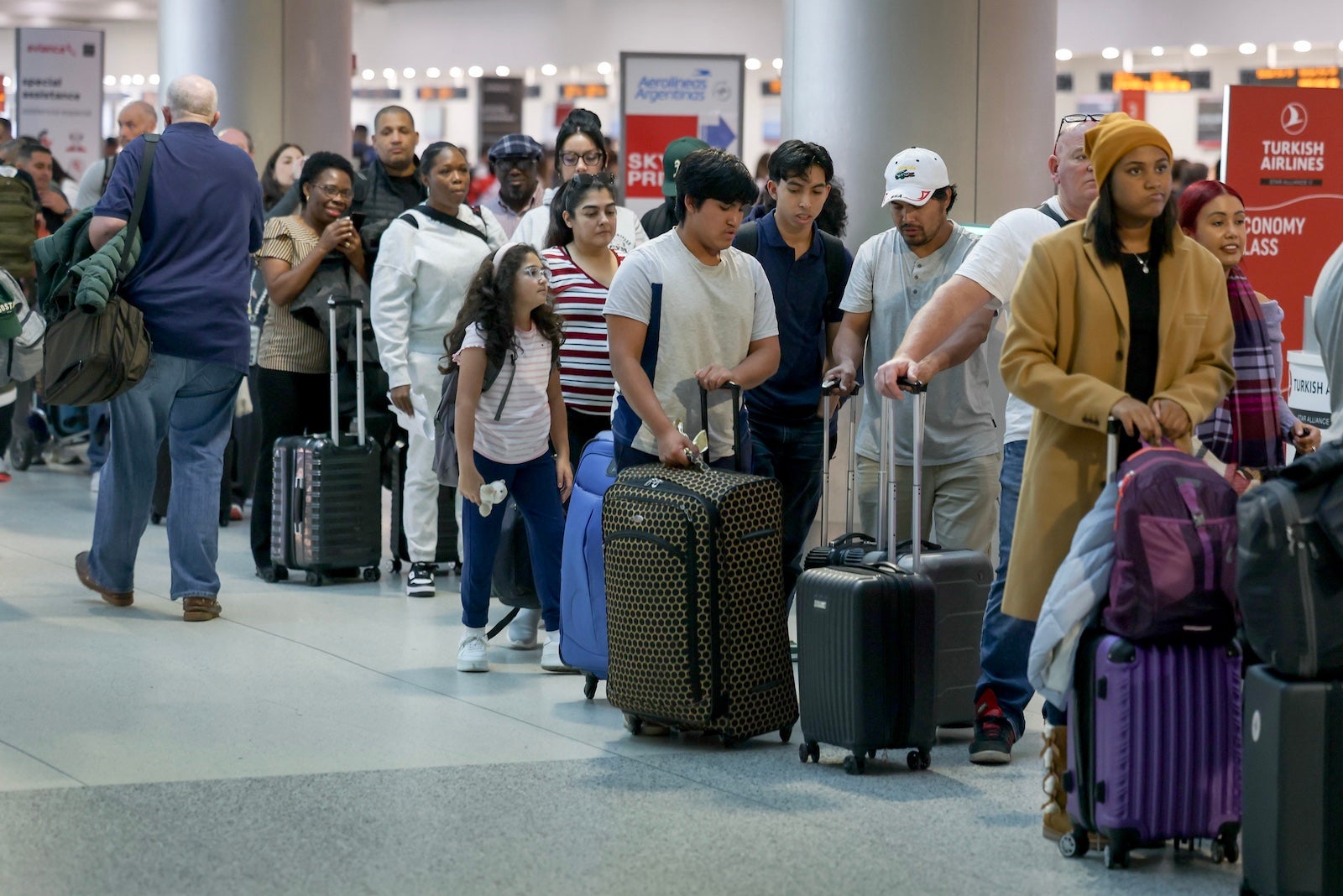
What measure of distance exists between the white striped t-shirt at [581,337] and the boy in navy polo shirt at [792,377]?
0.73 m

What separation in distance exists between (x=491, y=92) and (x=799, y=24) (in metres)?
13.2

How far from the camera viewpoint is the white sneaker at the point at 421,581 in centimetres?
727

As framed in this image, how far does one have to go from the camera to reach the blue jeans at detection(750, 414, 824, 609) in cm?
549

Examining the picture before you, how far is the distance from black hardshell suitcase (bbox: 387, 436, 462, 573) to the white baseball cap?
3.05 m

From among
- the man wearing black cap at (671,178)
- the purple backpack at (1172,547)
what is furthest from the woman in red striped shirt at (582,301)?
the purple backpack at (1172,547)

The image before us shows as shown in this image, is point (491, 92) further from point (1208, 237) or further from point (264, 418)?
point (1208, 237)

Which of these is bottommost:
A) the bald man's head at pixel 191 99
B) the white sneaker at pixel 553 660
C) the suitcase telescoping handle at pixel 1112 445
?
the white sneaker at pixel 553 660

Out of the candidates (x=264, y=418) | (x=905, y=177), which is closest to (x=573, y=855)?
(x=905, y=177)

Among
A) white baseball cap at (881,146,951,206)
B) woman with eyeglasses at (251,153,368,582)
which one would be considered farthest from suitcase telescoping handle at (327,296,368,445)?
white baseball cap at (881,146,951,206)

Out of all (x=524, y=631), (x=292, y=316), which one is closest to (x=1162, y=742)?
(x=524, y=631)

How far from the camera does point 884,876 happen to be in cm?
372

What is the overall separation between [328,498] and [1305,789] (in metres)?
4.82

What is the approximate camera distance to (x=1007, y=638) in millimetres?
4590

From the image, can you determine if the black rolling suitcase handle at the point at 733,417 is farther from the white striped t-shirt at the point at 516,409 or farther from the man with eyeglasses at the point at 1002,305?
the white striped t-shirt at the point at 516,409
